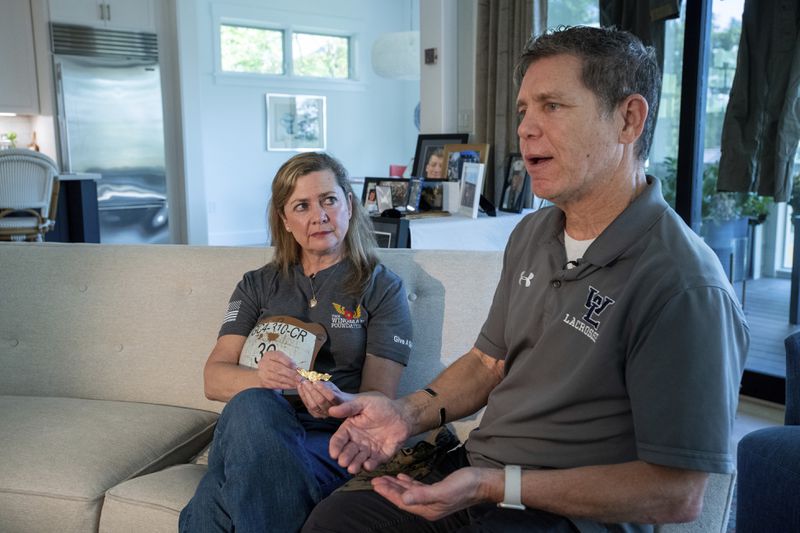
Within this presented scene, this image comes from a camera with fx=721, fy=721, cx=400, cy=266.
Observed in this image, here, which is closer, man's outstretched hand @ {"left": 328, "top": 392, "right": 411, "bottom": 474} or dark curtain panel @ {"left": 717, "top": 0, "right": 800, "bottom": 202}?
man's outstretched hand @ {"left": 328, "top": 392, "right": 411, "bottom": 474}

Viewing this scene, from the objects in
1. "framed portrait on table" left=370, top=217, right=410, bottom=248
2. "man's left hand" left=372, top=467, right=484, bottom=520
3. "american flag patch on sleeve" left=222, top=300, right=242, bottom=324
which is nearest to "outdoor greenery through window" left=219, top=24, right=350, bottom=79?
"framed portrait on table" left=370, top=217, right=410, bottom=248

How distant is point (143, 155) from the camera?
6570mm

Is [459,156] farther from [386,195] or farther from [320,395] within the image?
[320,395]

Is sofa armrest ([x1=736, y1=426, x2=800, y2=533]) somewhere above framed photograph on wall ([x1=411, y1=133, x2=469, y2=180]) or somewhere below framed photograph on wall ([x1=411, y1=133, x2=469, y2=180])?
below

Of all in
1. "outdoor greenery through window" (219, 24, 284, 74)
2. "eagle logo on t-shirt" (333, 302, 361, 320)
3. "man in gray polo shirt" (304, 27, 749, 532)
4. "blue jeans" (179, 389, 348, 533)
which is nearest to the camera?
"man in gray polo shirt" (304, 27, 749, 532)

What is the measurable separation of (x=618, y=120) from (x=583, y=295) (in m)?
0.29

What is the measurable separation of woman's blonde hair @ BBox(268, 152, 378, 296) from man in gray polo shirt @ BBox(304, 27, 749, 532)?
1.72 feet

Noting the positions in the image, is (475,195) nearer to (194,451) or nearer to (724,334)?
(194,451)

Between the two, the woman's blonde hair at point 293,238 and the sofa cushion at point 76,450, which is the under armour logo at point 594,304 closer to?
the woman's blonde hair at point 293,238

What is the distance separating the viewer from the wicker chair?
4.88m

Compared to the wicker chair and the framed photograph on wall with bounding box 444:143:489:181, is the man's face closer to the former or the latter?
the framed photograph on wall with bounding box 444:143:489:181

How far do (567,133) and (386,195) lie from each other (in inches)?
88.2

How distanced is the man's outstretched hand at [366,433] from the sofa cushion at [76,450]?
679mm

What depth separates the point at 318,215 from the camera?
1.78m
